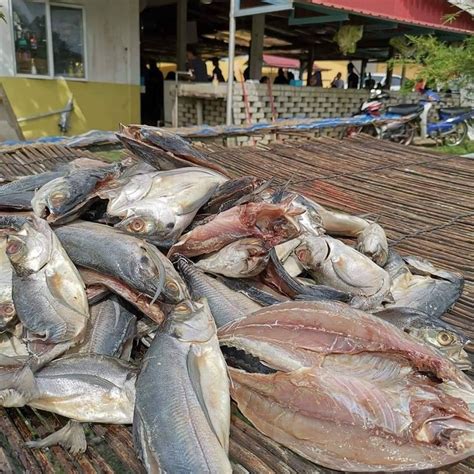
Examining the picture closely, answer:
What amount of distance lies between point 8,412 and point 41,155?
3707 millimetres

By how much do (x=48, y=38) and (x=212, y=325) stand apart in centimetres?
938

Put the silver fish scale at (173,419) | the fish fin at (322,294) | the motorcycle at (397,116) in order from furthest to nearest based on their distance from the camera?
the motorcycle at (397,116), the fish fin at (322,294), the silver fish scale at (173,419)

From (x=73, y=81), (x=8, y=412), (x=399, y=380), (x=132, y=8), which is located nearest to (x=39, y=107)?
(x=73, y=81)

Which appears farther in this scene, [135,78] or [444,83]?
[135,78]

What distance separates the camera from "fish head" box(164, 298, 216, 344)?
5.89 ft

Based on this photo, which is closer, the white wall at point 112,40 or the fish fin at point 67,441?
the fish fin at point 67,441

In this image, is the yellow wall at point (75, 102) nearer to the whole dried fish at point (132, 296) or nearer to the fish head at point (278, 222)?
the whole dried fish at point (132, 296)

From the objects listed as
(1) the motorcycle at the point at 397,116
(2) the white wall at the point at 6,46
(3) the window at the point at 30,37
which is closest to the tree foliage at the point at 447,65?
(1) the motorcycle at the point at 397,116

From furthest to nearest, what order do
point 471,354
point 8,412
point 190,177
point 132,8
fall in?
point 132,8 → point 190,177 → point 471,354 → point 8,412

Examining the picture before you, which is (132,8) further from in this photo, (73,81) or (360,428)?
(360,428)

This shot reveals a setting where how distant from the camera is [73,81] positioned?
33.0ft

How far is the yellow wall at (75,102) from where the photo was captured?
31.1 feet

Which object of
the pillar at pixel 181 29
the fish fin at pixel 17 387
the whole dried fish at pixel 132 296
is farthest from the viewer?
the pillar at pixel 181 29

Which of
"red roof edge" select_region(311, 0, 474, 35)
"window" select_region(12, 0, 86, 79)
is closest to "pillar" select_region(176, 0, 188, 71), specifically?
"window" select_region(12, 0, 86, 79)
